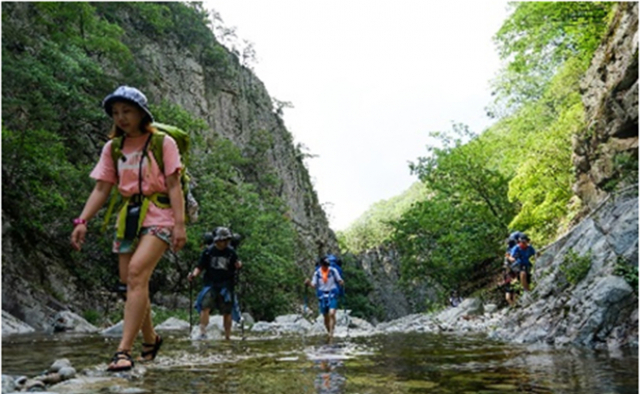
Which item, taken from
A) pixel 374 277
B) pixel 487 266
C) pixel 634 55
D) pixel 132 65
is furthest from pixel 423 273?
pixel 374 277

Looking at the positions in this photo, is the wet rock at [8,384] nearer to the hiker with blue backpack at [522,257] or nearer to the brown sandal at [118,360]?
the brown sandal at [118,360]

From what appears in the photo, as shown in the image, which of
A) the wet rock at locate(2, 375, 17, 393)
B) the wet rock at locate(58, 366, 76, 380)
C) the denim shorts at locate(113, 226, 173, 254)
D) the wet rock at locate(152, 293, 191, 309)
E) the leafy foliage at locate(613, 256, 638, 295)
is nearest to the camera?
the wet rock at locate(2, 375, 17, 393)

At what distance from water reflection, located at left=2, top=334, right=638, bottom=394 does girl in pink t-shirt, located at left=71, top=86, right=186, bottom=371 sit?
0.58 m

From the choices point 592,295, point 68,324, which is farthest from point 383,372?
point 68,324

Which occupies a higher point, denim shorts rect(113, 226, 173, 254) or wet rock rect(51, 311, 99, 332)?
denim shorts rect(113, 226, 173, 254)

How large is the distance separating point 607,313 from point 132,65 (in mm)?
32640

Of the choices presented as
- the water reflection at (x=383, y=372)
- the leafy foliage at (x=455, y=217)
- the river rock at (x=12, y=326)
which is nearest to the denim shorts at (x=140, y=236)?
the water reflection at (x=383, y=372)

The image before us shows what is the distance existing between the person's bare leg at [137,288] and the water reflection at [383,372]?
31 centimetres

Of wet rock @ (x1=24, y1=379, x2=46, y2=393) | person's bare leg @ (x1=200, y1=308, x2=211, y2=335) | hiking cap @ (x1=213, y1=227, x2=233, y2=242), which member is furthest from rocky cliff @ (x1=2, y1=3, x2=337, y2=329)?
wet rock @ (x1=24, y1=379, x2=46, y2=393)

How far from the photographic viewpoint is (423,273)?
115 ft

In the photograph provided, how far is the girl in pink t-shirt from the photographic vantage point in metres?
4.03

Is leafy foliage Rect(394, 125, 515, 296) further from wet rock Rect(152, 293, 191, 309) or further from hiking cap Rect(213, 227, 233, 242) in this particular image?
hiking cap Rect(213, 227, 233, 242)

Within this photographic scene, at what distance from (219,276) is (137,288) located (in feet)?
18.2

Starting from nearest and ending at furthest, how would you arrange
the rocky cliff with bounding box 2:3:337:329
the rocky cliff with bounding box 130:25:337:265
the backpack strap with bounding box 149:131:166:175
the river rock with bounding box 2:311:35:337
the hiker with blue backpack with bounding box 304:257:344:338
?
1. the backpack strap with bounding box 149:131:166:175
2. the river rock with bounding box 2:311:35:337
3. the hiker with blue backpack with bounding box 304:257:344:338
4. the rocky cliff with bounding box 2:3:337:329
5. the rocky cliff with bounding box 130:25:337:265
